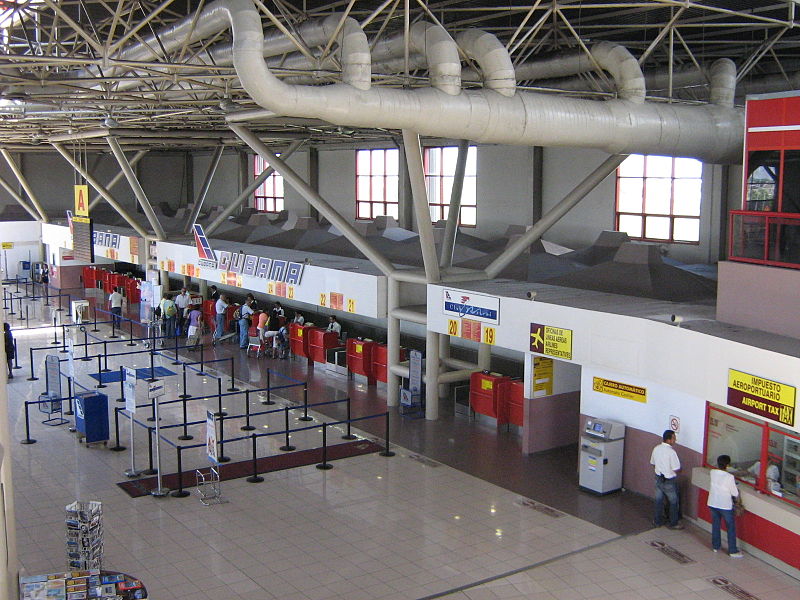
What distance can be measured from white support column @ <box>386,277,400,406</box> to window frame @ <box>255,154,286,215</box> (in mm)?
22468

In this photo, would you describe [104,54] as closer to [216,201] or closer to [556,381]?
[556,381]

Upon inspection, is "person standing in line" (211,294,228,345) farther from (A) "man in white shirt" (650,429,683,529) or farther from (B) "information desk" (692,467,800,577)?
(B) "information desk" (692,467,800,577)

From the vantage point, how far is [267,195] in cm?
4259

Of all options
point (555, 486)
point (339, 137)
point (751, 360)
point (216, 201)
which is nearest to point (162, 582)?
point (555, 486)

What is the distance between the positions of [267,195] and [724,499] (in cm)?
3371

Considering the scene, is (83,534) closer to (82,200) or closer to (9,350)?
(9,350)

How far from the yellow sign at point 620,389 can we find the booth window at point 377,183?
61.4 feet

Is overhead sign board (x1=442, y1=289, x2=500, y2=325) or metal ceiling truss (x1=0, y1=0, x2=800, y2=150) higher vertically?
metal ceiling truss (x1=0, y1=0, x2=800, y2=150)

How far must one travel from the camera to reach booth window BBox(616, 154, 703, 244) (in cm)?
2230

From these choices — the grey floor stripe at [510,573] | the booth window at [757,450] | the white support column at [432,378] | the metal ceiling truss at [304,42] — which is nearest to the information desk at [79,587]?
the grey floor stripe at [510,573]

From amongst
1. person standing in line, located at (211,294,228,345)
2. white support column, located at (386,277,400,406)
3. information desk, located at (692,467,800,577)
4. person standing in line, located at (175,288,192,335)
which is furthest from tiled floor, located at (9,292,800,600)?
person standing in line, located at (175,288,192,335)

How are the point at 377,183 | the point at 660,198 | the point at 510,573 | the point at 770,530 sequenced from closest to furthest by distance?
the point at 510,573, the point at 770,530, the point at 660,198, the point at 377,183

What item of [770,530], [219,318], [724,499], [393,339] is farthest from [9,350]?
[770,530]

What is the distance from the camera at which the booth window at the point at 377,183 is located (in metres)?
33.4
